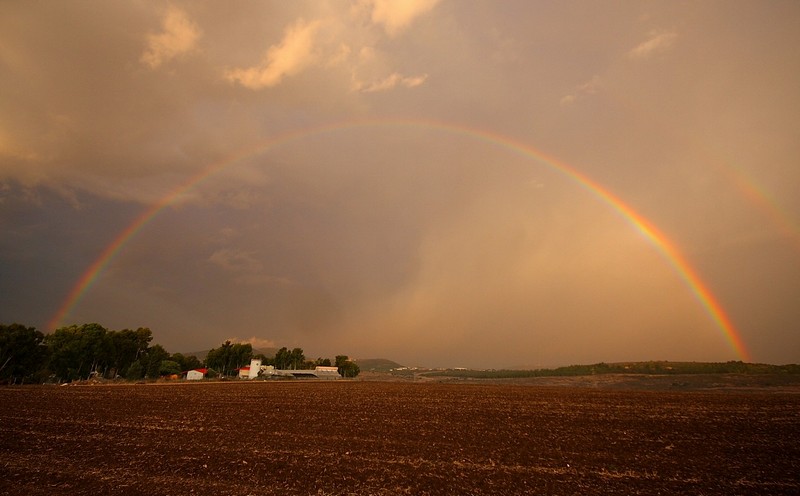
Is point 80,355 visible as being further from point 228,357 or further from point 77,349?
point 228,357

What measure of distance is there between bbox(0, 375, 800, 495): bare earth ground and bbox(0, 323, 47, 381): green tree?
80.1 m

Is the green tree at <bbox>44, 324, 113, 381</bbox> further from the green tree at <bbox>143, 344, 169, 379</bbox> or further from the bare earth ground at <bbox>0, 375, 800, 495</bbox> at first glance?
the bare earth ground at <bbox>0, 375, 800, 495</bbox>

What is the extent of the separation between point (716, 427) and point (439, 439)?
2063cm

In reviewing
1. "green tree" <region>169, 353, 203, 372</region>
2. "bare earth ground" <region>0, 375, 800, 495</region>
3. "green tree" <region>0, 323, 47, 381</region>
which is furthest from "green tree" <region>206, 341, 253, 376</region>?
"bare earth ground" <region>0, 375, 800, 495</region>

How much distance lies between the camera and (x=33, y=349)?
304 ft

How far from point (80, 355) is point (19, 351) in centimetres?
1941

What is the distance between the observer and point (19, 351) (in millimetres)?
88250

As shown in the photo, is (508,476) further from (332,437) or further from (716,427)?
(716,427)

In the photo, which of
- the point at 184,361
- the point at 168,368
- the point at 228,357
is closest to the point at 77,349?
the point at 168,368

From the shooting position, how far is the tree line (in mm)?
88188

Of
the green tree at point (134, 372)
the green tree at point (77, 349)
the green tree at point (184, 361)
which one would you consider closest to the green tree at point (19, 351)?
the green tree at point (77, 349)

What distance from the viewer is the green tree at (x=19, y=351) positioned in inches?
3356

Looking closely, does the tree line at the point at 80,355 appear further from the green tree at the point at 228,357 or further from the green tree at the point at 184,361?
the green tree at the point at 228,357

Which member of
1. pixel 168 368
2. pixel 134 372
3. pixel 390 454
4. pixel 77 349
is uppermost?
pixel 77 349
